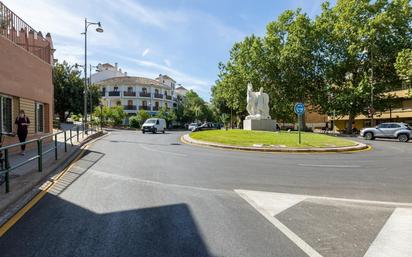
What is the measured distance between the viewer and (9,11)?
15.6 metres

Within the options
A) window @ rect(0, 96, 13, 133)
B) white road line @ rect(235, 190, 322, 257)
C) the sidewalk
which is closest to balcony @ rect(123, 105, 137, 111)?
window @ rect(0, 96, 13, 133)

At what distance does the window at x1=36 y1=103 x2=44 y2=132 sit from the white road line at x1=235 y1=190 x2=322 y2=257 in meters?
15.5

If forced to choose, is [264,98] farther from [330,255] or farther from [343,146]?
[330,255]

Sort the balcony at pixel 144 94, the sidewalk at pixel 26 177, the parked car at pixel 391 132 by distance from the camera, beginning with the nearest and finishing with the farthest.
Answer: the sidewalk at pixel 26 177
the parked car at pixel 391 132
the balcony at pixel 144 94

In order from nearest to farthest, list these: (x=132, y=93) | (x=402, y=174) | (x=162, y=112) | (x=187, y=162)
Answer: (x=402, y=174) → (x=187, y=162) → (x=162, y=112) → (x=132, y=93)

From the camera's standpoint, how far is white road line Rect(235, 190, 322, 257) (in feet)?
14.1

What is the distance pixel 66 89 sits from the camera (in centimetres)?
5144

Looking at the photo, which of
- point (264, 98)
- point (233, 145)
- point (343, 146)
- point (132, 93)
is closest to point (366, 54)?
point (264, 98)

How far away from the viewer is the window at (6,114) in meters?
14.9

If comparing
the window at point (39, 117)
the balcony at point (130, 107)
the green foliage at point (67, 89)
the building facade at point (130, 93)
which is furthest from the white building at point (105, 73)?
the window at point (39, 117)

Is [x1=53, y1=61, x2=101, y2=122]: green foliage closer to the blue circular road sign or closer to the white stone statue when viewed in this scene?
the white stone statue

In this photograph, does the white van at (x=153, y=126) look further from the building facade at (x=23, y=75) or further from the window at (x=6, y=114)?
the window at (x=6, y=114)

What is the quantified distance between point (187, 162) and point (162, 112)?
6340cm

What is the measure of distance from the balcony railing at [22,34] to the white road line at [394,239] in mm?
15373
